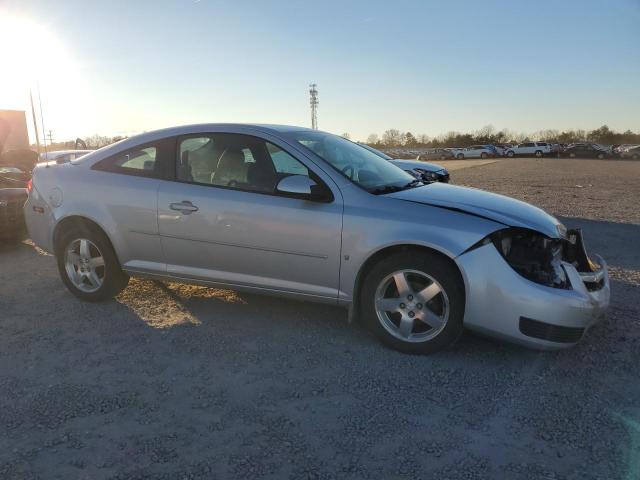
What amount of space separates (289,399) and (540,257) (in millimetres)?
1911

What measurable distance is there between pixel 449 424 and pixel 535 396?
65cm

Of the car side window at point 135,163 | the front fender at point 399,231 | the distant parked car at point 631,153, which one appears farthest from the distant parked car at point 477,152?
the front fender at point 399,231

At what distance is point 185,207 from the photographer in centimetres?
395

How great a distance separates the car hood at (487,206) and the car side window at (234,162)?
0.90m

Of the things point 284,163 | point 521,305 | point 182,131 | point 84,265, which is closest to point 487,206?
point 521,305

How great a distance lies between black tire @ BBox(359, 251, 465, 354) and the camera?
327cm

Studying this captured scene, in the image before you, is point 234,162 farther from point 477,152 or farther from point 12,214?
point 477,152

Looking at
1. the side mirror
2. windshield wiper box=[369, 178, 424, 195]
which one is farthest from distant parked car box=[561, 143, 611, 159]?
the side mirror

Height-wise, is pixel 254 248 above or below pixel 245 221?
below

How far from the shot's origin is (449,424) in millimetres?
2666

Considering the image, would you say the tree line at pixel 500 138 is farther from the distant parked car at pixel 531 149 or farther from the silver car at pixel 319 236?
the silver car at pixel 319 236

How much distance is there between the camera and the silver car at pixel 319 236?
321 centimetres

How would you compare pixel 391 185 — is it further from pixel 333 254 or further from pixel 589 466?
pixel 589 466

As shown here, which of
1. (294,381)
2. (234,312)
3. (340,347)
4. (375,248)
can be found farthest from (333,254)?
(234,312)
